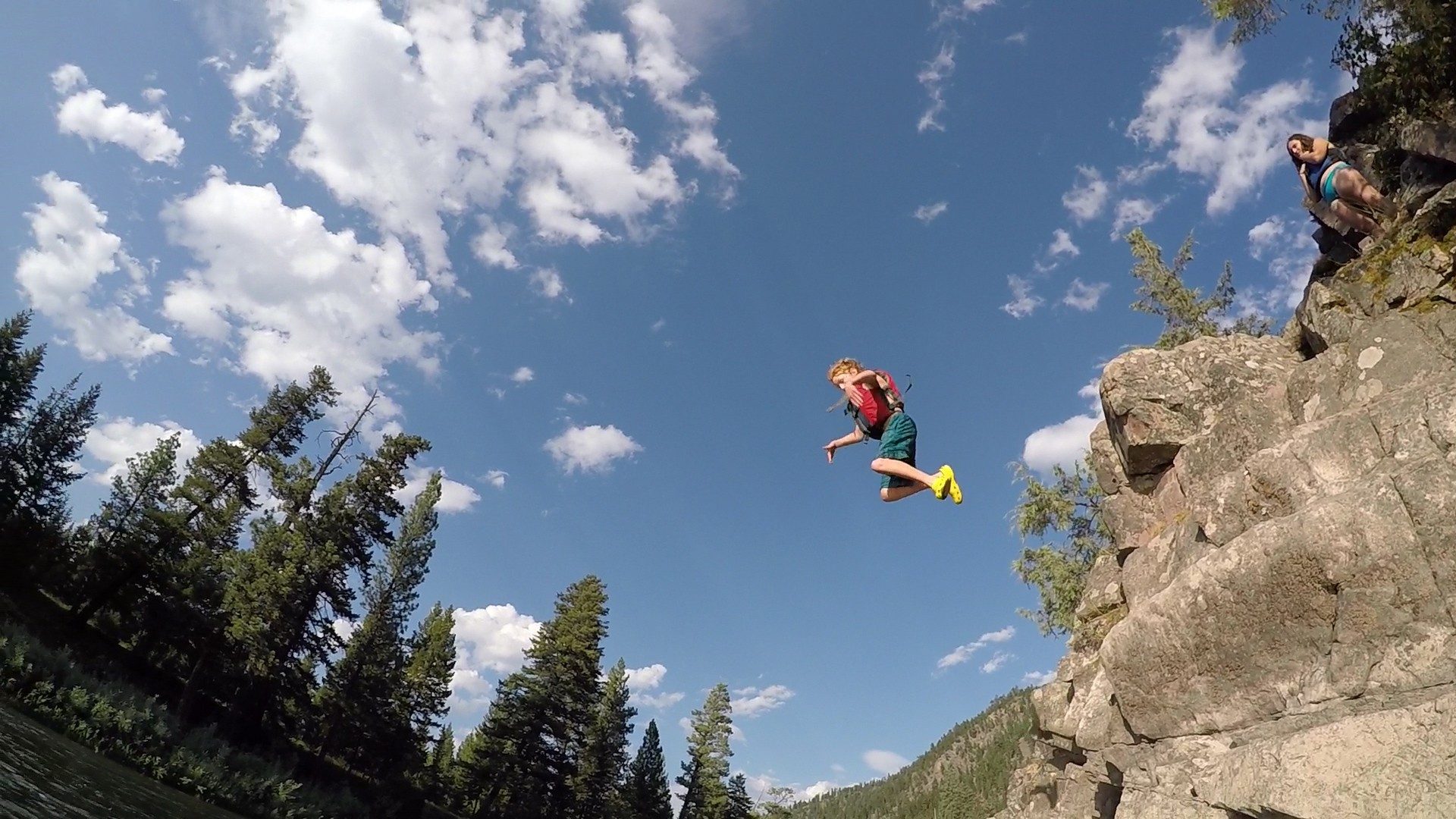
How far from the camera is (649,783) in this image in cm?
5019

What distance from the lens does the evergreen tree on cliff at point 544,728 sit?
3766 centimetres

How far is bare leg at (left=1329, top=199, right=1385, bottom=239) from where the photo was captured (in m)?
11.0

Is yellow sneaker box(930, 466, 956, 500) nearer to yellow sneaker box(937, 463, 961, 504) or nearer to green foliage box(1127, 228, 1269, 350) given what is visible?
yellow sneaker box(937, 463, 961, 504)

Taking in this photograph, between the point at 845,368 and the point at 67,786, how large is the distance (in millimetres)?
15219

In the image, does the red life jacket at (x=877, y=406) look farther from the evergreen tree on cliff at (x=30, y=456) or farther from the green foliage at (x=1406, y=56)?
the evergreen tree on cliff at (x=30, y=456)

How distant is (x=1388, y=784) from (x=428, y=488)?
140 ft

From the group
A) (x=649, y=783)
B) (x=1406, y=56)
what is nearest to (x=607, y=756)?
(x=649, y=783)

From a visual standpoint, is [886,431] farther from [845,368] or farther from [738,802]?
[738,802]

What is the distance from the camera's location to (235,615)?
27.8 m

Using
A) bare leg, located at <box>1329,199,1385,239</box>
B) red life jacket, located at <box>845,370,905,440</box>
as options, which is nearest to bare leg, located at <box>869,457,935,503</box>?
red life jacket, located at <box>845,370,905,440</box>

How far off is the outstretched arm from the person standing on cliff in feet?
0.04

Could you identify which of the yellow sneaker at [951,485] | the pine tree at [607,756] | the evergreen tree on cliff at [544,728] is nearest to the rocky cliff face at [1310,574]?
the yellow sneaker at [951,485]

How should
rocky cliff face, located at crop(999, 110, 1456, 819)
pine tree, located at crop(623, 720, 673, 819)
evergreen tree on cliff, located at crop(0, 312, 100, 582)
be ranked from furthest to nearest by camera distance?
pine tree, located at crop(623, 720, 673, 819) < evergreen tree on cliff, located at crop(0, 312, 100, 582) < rocky cliff face, located at crop(999, 110, 1456, 819)

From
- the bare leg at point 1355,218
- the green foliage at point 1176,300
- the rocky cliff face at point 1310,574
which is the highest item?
the green foliage at point 1176,300
